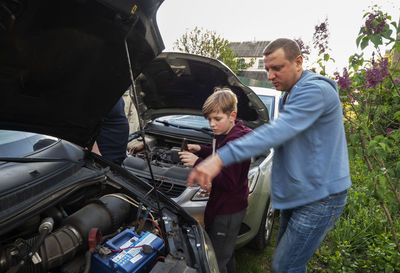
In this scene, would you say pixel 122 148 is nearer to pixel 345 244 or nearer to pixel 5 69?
pixel 5 69

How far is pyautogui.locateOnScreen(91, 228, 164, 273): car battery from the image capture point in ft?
3.83

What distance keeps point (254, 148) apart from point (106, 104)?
119 centimetres

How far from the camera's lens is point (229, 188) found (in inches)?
67.2

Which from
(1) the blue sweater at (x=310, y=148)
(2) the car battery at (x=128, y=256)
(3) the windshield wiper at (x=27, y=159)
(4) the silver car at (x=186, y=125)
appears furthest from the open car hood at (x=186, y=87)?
(2) the car battery at (x=128, y=256)

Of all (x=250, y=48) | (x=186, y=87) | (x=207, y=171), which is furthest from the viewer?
(x=250, y=48)

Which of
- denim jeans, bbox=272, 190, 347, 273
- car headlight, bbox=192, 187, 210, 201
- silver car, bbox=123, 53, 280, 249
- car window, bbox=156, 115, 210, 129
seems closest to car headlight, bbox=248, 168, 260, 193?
silver car, bbox=123, 53, 280, 249

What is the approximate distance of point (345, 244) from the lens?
2664 mm

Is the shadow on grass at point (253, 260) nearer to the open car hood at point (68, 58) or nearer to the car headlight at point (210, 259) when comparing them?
the car headlight at point (210, 259)

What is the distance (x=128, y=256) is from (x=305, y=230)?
3.29 ft

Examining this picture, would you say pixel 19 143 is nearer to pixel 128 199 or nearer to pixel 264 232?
pixel 128 199

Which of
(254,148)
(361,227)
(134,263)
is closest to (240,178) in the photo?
(254,148)

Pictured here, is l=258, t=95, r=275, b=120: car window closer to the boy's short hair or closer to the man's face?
the boy's short hair

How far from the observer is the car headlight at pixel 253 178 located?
235 centimetres

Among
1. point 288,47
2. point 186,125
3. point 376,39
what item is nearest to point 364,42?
point 376,39
